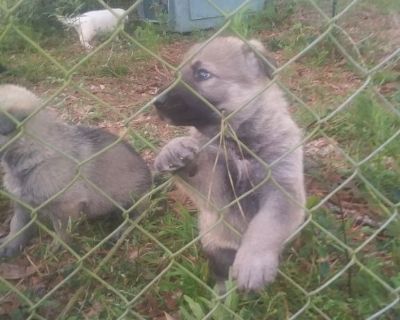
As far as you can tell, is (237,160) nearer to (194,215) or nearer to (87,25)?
(194,215)

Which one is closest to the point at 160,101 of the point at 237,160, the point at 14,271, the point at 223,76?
the point at 237,160

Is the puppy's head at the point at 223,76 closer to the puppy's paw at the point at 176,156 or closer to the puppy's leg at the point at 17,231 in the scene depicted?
the puppy's paw at the point at 176,156

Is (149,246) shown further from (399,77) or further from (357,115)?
(399,77)

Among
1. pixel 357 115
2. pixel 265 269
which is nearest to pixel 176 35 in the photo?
pixel 357 115

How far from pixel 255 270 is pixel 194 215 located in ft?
4.52

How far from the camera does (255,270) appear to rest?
8.56 feet

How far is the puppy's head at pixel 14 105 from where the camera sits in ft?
11.6

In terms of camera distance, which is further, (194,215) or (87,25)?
(87,25)

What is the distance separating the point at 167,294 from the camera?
3.23 metres

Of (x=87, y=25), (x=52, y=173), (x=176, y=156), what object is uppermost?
(x=176, y=156)

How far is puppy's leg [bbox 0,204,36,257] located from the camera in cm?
379

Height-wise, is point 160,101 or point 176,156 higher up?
point 160,101

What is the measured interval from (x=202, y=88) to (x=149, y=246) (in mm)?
914

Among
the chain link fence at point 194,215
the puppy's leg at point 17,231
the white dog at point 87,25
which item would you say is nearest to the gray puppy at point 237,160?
the chain link fence at point 194,215
